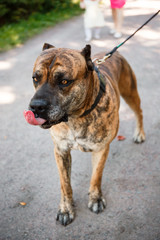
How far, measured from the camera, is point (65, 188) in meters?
2.64

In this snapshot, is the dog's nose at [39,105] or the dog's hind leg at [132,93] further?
the dog's hind leg at [132,93]

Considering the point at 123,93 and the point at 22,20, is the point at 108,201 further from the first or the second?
→ the point at 22,20

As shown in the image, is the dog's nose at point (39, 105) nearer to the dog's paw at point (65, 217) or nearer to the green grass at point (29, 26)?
the dog's paw at point (65, 217)

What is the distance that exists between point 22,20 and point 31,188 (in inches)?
307

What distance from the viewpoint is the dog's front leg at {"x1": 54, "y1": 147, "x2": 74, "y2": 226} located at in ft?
8.38

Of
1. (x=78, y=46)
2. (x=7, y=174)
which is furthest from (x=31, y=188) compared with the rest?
(x=78, y=46)

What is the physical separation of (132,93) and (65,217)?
1857 mm

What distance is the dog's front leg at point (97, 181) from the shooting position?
2602 mm

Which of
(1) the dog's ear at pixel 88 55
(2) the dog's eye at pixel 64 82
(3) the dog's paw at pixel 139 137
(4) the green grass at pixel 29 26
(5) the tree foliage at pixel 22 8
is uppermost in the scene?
(1) the dog's ear at pixel 88 55

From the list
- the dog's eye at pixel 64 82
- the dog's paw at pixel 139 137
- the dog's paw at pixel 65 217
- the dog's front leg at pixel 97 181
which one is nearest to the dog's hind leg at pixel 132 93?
the dog's paw at pixel 139 137

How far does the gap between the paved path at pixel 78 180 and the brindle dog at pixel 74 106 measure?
0.63ft

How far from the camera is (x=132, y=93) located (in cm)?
341

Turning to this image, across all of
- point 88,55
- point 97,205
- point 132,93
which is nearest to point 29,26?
point 132,93

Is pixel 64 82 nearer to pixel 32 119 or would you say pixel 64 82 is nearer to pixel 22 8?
pixel 32 119
